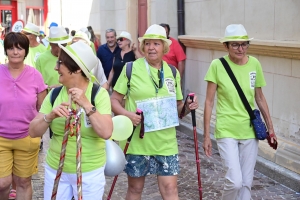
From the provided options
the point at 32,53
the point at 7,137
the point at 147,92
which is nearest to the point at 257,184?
the point at 147,92

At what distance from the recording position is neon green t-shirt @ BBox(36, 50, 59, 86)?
6219mm

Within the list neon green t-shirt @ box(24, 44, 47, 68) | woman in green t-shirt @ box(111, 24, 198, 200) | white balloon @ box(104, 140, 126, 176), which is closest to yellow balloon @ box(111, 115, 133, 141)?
white balloon @ box(104, 140, 126, 176)

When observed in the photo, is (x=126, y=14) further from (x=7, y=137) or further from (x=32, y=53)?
(x=7, y=137)

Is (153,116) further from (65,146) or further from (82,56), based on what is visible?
(65,146)

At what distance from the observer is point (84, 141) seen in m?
3.61

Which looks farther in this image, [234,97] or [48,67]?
[48,67]

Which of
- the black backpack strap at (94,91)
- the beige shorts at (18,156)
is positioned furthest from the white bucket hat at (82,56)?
the beige shorts at (18,156)

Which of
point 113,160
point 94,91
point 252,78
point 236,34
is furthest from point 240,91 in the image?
point 94,91

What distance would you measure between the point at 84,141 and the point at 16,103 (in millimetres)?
1360

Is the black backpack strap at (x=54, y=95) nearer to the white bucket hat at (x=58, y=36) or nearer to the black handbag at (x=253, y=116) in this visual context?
the black handbag at (x=253, y=116)

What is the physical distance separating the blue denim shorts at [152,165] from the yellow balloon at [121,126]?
0.50m

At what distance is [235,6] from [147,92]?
420cm

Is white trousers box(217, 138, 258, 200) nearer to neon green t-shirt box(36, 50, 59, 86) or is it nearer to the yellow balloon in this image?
the yellow balloon

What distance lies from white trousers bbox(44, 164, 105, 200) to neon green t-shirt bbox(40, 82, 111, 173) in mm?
43
